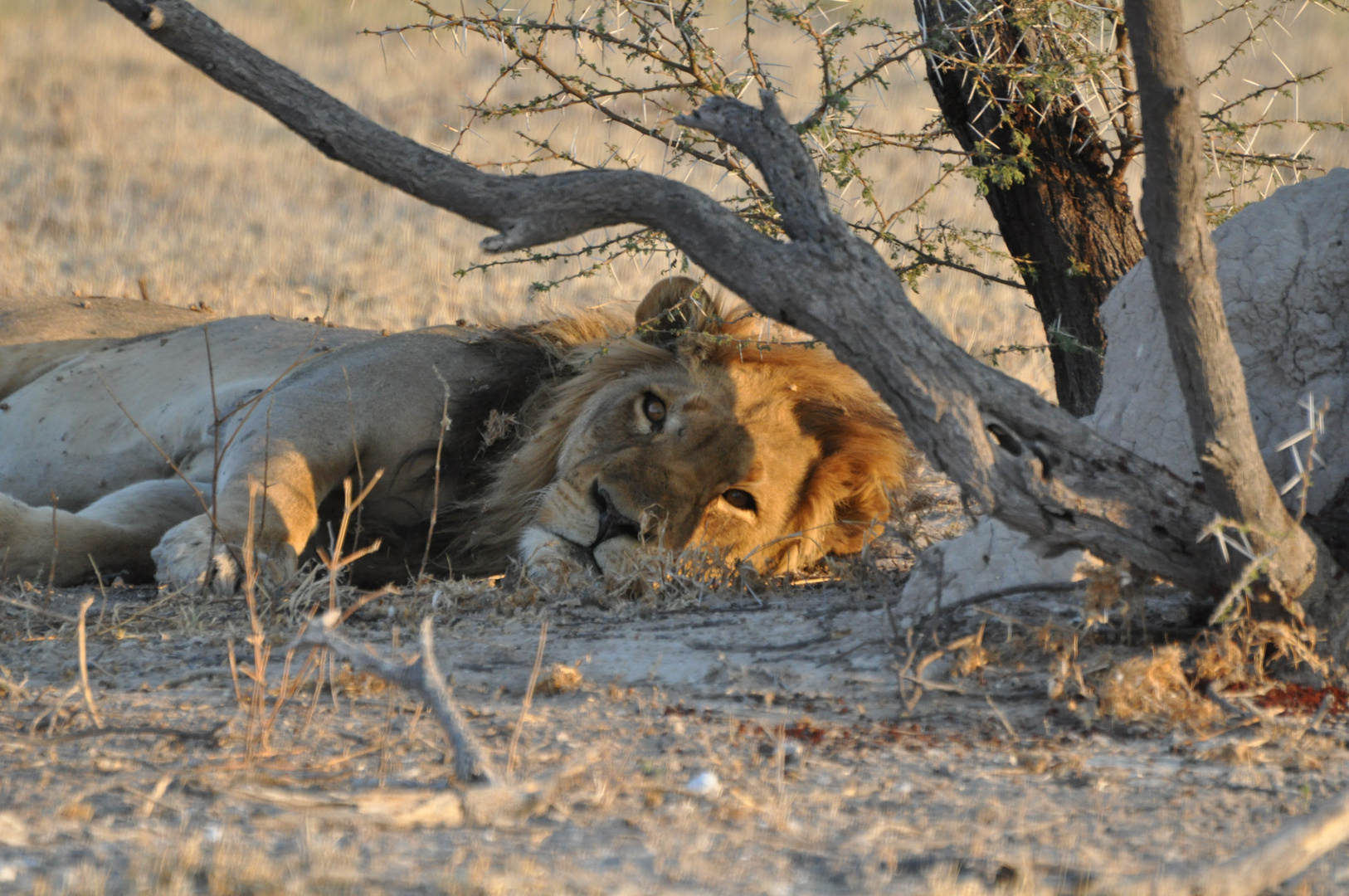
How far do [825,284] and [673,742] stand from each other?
0.86 m

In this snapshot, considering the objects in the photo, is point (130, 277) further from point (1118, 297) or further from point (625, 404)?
point (1118, 297)

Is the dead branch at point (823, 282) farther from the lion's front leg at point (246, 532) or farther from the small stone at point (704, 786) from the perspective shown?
the lion's front leg at point (246, 532)

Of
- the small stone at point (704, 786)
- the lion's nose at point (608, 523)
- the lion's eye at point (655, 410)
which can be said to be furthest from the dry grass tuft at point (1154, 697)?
the lion's eye at point (655, 410)

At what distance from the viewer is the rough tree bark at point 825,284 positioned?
8.06 feet

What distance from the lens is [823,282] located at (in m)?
2.47

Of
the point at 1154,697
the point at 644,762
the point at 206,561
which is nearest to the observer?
the point at 644,762

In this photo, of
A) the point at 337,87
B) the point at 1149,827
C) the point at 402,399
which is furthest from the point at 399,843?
the point at 337,87

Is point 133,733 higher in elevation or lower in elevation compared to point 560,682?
lower

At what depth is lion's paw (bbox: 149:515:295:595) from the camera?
11.5 ft

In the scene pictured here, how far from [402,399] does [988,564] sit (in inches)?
80.0

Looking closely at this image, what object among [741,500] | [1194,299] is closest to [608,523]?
[741,500]

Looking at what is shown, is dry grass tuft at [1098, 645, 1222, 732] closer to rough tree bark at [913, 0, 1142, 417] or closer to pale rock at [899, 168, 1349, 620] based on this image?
pale rock at [899, 168, 1349, 620]

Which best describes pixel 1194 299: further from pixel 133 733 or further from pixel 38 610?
pixel 38 610

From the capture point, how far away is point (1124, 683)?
2521mm
